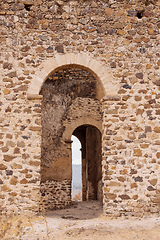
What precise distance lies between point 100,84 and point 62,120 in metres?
3.84

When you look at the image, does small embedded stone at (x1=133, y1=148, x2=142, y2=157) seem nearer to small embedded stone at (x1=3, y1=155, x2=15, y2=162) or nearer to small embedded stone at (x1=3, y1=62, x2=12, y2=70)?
small embedded stone at (x1=3, y1=155, x2=15, y2=162)

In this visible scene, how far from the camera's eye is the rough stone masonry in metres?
4.73

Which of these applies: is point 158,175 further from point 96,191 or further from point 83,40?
point 96,191

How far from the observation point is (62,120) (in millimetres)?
8836

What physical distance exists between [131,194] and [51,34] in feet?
12.2

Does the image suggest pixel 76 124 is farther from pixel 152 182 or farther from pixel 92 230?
pixel 92 230

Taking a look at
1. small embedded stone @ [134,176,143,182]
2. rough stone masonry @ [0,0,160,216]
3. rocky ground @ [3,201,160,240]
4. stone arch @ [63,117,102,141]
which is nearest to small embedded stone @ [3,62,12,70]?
rough stone masonry @ [0,0,160,216]

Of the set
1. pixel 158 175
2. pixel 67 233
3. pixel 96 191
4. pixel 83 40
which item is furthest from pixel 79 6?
pixel 96 191

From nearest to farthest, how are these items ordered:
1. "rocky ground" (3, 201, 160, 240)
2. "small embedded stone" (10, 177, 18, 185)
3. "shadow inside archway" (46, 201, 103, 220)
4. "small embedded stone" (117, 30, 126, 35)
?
"rocky ground" (3, 201, 160, 240), "small embedded stone" (10, 177, 18, 185), "small embedded stone" (117, 30, 126, 35), "shadow inside archway" (46, 201, 103, 220)

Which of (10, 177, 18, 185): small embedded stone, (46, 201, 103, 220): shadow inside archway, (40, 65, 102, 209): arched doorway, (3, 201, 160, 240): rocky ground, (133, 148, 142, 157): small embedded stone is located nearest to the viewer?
(3, 201, 160, 240): rocky ground

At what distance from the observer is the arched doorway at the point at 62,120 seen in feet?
27.2

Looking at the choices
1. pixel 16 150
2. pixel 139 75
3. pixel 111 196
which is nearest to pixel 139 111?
pixel 139 75

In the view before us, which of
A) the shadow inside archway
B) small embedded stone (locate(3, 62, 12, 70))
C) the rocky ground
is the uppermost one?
small embedded stone (locate(3, 62, 12, 70))

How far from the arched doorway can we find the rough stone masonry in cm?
296
